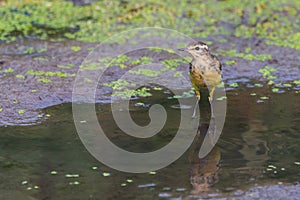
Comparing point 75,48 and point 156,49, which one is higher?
point 75,48

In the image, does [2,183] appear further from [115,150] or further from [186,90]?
[186,90]

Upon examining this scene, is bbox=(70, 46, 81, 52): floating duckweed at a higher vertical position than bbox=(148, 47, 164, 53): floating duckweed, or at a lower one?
higher

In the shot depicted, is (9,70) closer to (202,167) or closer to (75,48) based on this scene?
(75,48)

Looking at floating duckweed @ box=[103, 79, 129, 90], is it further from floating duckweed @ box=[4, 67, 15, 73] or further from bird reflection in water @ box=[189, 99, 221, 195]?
bird reflection in water @ box=[189, 99, 221, 195]

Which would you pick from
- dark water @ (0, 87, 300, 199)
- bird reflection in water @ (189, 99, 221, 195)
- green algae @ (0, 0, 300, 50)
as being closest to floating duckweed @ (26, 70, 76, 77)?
dark water @ (0, 87, 300, 199)

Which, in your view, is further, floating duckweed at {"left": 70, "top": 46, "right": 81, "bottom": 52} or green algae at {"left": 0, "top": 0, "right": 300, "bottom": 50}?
green algae at {"left": 0, "top": 0, "right": 300, "bottom": 50}

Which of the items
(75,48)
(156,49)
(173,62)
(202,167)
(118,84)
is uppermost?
(75,48)

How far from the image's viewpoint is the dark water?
5719 millimetres

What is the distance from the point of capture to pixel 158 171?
616 centimetres

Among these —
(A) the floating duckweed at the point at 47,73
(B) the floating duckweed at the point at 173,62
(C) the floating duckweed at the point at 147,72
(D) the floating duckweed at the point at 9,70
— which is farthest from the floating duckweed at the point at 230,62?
(D) the floating duckweed at the point at 9,70

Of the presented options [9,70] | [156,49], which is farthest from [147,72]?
[9,70]

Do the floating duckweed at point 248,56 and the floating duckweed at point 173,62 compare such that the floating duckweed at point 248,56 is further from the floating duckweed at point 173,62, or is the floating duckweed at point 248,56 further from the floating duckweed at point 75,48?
the floating duckweed at point 75,48

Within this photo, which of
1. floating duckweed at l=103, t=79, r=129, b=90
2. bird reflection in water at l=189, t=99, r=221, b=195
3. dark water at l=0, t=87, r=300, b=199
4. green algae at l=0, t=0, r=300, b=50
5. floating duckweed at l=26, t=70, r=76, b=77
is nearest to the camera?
dark water at l=0, t=87, r=300, b=199

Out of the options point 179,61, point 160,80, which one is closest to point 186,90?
point 160,80
